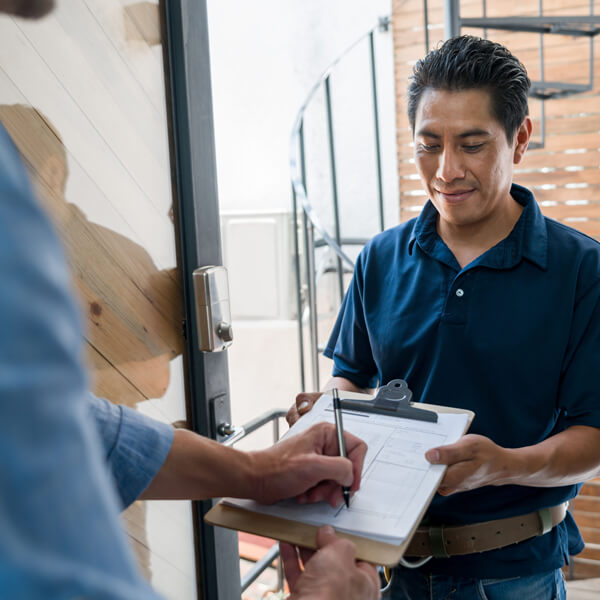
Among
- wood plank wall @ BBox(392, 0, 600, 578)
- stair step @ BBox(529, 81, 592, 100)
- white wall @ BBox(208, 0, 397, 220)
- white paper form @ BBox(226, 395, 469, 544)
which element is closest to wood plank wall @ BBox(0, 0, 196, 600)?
white paper form @ BBox(226, 395, 469, 544)

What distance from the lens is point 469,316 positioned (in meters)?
1.17

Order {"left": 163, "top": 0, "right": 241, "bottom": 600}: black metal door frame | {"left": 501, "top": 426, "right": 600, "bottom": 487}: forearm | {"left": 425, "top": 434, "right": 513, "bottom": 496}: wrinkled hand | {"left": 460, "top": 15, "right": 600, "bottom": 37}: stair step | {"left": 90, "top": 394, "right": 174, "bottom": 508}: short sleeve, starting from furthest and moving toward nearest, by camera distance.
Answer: {"left": 460, "top": 15, "right": 600, "bottom": 37}: stair step < {"left": 163, "top": 0, "right": 241, "bottom": 600}: black metal door frame < {"left": 501, "top": 426, "right": 600, "bottom": 487}: forearm < {"left": 425, "top": 434, "right": 513, "bottom": 496}: wrinkled hand < {"left": 90, "top": 394, "right": 174, "bottom": 508}: short sleeve

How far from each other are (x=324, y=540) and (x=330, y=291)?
3872 millimetres

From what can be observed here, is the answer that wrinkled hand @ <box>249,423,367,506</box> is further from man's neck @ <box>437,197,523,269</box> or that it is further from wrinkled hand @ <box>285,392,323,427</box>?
man's neck @ <box>437,197,523,269</box>

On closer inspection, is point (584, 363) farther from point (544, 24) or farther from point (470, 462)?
point (544, 24)

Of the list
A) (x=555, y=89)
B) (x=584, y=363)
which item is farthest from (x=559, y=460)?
(x=555, y=89)

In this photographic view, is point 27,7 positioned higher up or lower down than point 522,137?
higher up

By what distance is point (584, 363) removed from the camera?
3.57ft

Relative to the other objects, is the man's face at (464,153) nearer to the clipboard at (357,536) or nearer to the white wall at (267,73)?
the clipboard at (357,536)

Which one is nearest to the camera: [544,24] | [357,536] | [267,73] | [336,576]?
[336,576]

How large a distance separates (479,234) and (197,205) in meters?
0.73

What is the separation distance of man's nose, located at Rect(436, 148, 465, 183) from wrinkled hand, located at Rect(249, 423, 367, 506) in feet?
1.88

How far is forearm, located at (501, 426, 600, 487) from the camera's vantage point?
1010 mm

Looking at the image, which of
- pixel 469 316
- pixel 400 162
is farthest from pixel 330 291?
pixel 469 316
